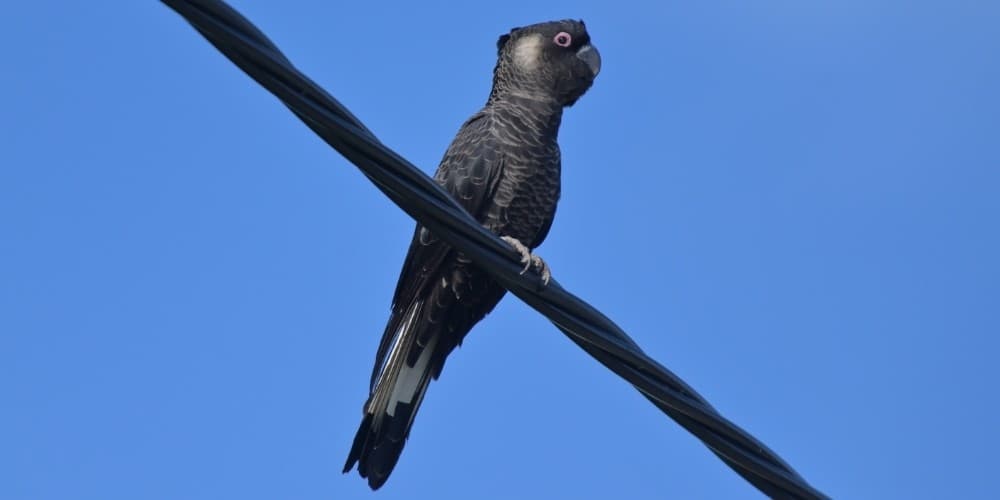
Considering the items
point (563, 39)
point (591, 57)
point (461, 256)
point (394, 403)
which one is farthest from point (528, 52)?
point (394, 403)

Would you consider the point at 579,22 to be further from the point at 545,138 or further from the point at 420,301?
the point at 420,301

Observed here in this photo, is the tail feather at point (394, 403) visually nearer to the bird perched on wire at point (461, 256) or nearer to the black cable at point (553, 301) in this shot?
the bird perched on wire at point (461, 256)

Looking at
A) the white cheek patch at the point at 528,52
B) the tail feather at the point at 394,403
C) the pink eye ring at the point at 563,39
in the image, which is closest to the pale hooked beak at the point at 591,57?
the pink eye ring at the point at 563,39

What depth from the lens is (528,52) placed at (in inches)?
312

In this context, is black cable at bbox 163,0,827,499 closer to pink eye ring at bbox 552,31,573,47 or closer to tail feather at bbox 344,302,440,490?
tail feather at bbox 344,302,440,490

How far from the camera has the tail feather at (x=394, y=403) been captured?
248 inches

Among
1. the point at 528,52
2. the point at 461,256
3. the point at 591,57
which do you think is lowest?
the point at 461,256

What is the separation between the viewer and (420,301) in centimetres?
692

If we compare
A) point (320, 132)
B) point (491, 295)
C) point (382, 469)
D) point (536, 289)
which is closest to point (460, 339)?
point (491, 295)

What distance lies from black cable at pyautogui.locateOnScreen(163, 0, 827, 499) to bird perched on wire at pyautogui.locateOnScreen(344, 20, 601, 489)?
270cm

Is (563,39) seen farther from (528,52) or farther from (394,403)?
(394,403)

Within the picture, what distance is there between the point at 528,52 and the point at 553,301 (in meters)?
4.32

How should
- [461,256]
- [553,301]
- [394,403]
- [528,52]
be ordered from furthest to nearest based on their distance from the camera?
[528,52], [461,256], [394,403], [553,301]

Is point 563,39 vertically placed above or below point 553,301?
above
